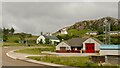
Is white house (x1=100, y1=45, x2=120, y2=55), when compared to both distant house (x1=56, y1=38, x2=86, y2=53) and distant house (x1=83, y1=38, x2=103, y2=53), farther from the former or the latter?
distant house (x1=56, y1=38, x2=86, y2=53)

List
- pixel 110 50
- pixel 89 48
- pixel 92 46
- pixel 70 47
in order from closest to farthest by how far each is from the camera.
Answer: pixel 110 50, pixel 89 48, pixel 92 46, pixel 70 47

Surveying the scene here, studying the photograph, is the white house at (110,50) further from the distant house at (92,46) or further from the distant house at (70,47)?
the distant house at (70,47)

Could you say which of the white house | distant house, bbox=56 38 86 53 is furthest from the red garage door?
the white house

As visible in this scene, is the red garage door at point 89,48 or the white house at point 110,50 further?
the red garage door at point 89,48

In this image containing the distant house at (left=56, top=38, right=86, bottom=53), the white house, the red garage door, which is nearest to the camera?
the white house

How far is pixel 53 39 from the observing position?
356ft

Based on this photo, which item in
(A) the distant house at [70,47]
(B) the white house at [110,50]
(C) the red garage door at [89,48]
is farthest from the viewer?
(A) the distant house at [70,47]

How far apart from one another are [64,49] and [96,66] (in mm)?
34653

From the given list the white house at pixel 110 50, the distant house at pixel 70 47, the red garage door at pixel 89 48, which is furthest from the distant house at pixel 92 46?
the white house at pixel 110 50

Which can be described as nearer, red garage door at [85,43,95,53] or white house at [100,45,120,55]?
white house at [100,45,120,55]

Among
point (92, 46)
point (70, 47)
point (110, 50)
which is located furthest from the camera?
point (70, 47)

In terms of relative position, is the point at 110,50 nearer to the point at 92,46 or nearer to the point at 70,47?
the point at 92,46

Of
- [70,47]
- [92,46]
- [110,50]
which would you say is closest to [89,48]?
[92,46]

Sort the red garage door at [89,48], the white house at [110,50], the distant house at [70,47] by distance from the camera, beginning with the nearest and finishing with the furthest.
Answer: the white house at [110,50]
the red garage door at [89,48]
the distant house at [70,47]
